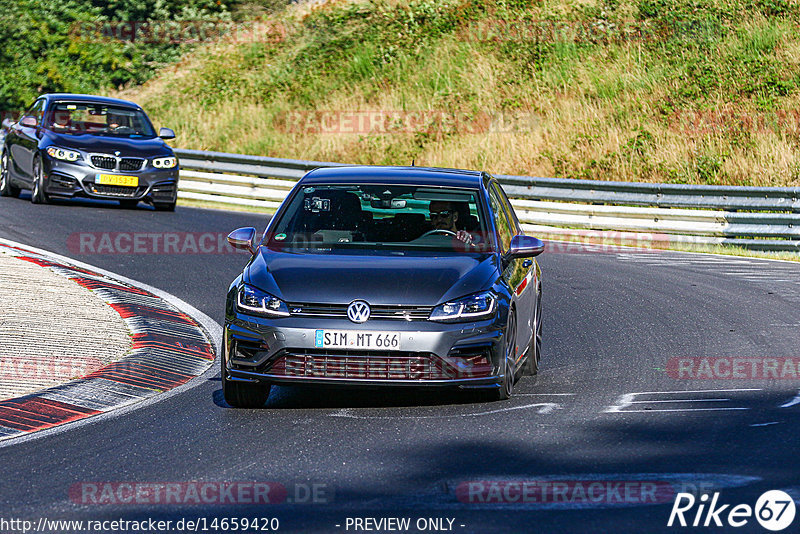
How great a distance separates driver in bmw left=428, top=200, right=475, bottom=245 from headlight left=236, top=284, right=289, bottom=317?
1.53 meters

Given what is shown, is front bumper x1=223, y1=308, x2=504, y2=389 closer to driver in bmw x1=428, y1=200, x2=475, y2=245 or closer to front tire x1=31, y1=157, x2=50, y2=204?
driver in bmw x1=428, y1=200, x2=475, y2=245

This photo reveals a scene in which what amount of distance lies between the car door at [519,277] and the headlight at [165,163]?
11.9 meters

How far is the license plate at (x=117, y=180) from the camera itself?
20219 mm

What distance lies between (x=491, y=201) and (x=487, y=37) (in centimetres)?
2636

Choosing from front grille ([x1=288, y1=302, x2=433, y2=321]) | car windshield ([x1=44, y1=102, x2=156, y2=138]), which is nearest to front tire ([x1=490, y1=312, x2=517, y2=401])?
front grille ([x1=288, y1=302, x2=433, y2=321])

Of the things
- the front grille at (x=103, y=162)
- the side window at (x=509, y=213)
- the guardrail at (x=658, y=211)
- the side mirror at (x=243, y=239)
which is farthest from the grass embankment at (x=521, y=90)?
the side mirror at (x=243, y=239)

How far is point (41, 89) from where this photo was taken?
4200cm

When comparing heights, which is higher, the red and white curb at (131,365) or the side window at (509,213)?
the side window at (509,213)

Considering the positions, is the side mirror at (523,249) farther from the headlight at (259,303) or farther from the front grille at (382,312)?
the headlight at (259,303)

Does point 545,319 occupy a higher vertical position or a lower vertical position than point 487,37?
lower

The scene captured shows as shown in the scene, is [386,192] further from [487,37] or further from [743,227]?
[487,37]

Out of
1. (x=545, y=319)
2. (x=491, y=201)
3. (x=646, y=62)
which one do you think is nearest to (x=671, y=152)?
(x=646, y=62)

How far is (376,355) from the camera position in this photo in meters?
7.47

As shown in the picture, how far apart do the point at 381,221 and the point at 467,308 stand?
1.33 meters
